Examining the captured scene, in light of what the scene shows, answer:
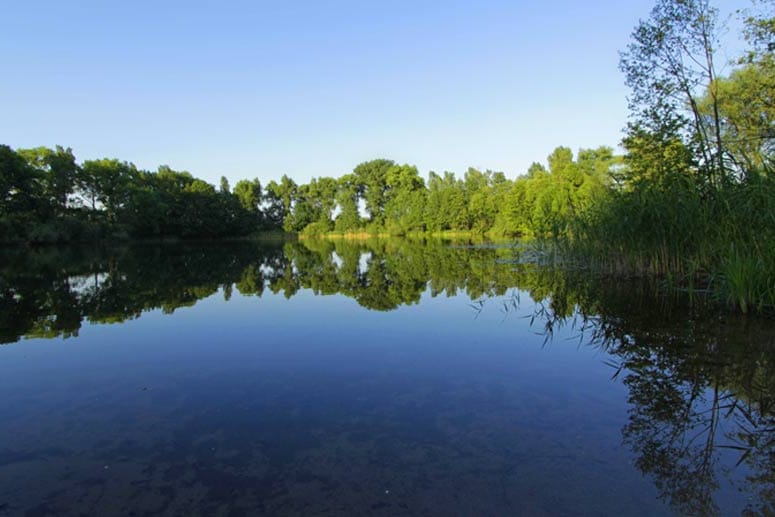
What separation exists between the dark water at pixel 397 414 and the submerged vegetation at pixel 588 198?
1540 mm

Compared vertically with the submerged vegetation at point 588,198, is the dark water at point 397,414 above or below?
below

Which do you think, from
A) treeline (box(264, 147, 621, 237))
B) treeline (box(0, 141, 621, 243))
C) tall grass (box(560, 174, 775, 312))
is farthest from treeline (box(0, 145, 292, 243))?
tall grass (box(560, 174, 775, 312))

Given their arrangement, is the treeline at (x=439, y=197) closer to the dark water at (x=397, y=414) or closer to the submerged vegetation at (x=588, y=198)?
the submerged vegetation at (x=588, y=198)

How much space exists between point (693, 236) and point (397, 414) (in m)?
7.06

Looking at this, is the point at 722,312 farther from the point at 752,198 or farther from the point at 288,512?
the point at 288,512

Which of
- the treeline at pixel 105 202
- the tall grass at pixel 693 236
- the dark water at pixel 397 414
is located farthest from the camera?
the treeline at pixel 105 202

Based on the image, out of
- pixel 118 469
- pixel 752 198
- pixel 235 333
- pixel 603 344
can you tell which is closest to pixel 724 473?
pixel 603 344

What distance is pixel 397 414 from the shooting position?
3.38 m

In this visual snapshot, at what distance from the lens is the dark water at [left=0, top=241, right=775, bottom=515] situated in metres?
2.30

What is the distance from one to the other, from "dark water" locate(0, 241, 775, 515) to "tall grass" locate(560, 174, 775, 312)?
Result: 0.65 metres

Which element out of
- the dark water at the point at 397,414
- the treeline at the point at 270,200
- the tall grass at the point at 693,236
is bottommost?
the dark water at the point at 397,414

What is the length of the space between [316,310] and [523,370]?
4.66m

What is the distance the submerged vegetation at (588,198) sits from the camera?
6812 mm

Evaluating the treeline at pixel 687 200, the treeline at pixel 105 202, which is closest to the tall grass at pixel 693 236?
the treeline at pixel 687 200
